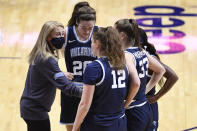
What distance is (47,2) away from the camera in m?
10.5

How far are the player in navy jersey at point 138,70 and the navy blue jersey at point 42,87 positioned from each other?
499 millimetres

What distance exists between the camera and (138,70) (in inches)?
150

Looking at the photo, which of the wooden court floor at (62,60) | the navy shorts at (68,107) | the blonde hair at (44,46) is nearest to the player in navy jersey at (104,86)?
the blonde hair at (44,46)

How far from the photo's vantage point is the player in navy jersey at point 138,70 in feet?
12.5

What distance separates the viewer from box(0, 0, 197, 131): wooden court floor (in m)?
6.11

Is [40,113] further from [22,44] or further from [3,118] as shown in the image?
[22,44]

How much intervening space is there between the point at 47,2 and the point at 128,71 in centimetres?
717

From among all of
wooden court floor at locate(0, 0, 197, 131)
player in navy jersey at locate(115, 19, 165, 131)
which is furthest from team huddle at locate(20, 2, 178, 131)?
wooden court floor at locate(0, 0, 197, 131)

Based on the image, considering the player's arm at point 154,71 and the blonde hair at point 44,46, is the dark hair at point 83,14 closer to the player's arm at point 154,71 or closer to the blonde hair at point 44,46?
the blonde hair at point 44,46

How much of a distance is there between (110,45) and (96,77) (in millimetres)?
264

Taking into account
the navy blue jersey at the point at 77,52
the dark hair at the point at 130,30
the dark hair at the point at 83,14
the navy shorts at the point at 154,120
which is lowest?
the navy shorts at the point at 154,120

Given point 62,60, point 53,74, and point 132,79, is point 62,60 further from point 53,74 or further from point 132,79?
point 132,79

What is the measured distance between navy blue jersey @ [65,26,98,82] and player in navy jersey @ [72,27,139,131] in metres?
1.11

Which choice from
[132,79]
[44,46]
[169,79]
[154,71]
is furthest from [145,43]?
[44,46]
